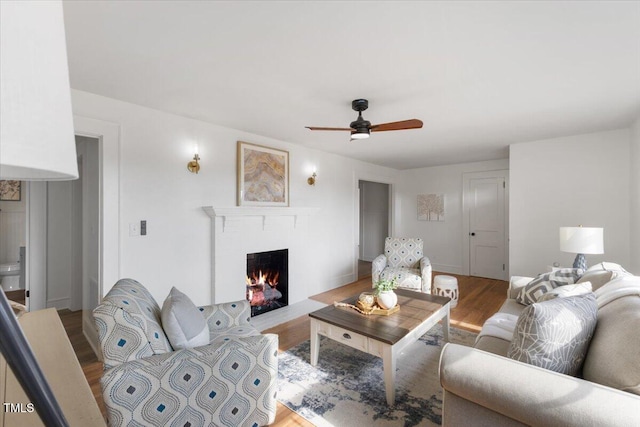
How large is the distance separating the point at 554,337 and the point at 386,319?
4.07 ft

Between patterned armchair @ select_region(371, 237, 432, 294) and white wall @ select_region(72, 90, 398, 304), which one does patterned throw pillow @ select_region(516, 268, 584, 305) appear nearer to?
patterned armchair @ select_region(371, 237, 432, 294)

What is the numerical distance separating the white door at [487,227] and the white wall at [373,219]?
1926 mm

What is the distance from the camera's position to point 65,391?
0.86 metres

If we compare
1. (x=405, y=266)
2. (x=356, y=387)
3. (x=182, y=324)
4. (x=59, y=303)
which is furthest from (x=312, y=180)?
(x=59, y=303)

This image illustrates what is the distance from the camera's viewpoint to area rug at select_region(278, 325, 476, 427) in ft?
6.11

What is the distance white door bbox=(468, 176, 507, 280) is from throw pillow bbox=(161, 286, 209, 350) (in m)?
5.45

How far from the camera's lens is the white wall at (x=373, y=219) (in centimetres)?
725

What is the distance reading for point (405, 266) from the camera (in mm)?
4391

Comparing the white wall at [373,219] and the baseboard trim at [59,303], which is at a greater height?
the white wall at [373,219]

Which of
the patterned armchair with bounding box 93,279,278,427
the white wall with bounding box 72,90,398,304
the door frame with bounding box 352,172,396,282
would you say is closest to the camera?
the patterned armchair with bounding box 93,279,278,427

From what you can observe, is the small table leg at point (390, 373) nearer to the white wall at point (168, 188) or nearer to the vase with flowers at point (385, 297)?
the vase with flowers at point (385, 297)

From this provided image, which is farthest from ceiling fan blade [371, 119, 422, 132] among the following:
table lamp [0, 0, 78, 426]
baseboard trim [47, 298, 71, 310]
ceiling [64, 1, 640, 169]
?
baseboard trim [47, 298, 71, 310]

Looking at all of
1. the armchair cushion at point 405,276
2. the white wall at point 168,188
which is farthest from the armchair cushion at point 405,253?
the white wall at point 168,188

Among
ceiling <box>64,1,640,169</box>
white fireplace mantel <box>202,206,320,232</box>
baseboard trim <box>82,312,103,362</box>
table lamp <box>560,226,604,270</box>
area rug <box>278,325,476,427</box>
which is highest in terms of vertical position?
→ ceiling <box>64,1,640,169</box>
